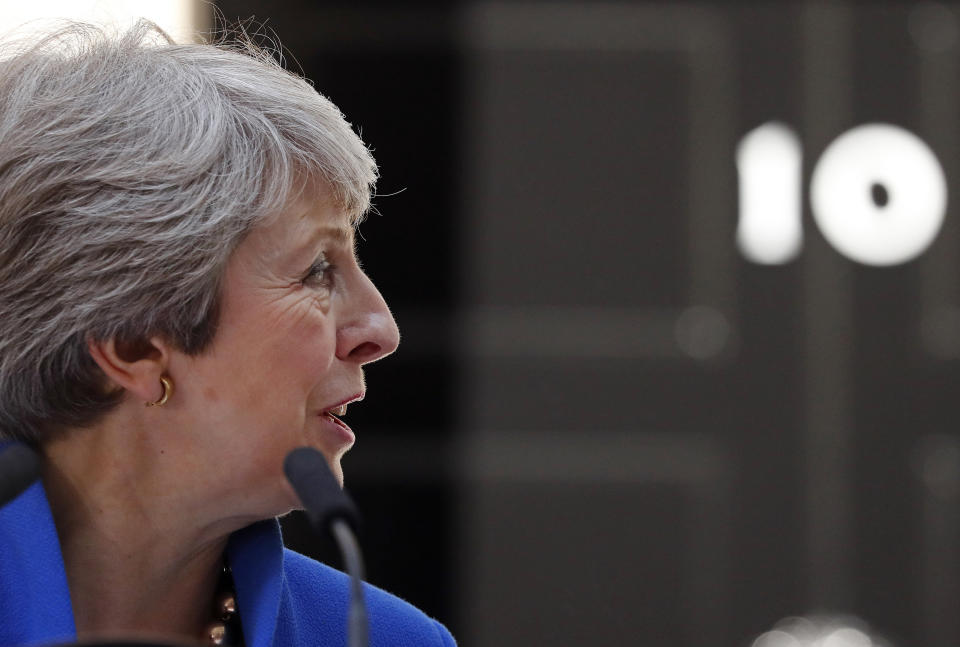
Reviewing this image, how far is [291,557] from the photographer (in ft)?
5.56

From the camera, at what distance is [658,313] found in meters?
3.72

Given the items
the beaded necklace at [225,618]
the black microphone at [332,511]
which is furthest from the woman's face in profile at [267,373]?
the black microphone at [332,511]

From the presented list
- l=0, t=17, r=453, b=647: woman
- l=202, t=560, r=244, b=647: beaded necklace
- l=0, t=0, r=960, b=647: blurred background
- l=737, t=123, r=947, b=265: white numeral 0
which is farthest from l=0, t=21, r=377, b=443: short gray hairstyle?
l=737, t=123, r=947, b=265: white numeral 0

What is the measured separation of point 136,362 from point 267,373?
0.13m

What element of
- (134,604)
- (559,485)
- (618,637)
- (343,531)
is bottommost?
(618,637)

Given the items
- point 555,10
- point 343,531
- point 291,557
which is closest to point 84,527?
point 291,557

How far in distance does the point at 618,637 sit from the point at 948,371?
1112 mm

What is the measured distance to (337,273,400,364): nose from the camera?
1488 mm

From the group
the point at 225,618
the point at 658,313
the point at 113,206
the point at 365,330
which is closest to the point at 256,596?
the point at 225,618

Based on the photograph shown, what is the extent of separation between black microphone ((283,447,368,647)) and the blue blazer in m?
0.35

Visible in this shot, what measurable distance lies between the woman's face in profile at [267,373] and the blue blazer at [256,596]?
9 centimetres

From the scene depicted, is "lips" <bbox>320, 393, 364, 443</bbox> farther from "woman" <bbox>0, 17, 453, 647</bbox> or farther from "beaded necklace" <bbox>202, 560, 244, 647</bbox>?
"beaded necklace" <bbox>202, 560, 244, 647</bbox>

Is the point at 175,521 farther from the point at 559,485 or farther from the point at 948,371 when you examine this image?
the point at 948,371

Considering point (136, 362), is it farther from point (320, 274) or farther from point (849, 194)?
point (849, 194)
